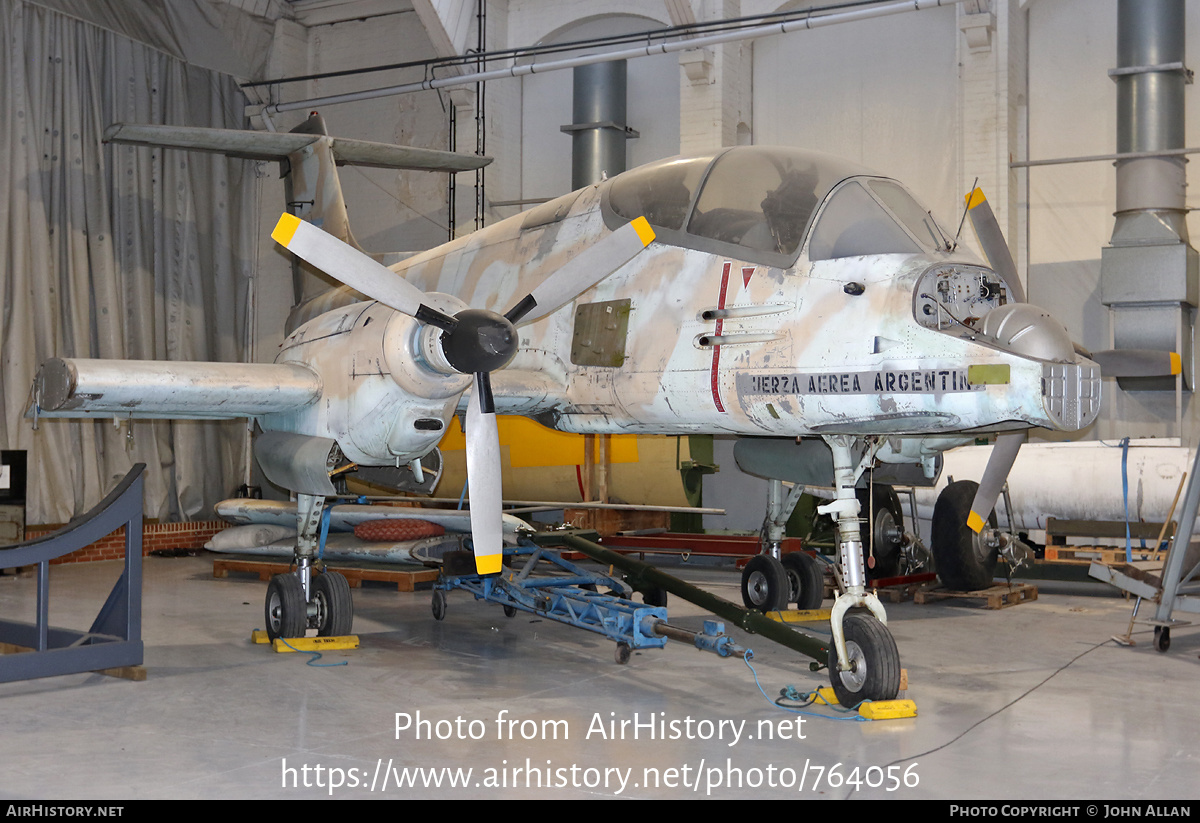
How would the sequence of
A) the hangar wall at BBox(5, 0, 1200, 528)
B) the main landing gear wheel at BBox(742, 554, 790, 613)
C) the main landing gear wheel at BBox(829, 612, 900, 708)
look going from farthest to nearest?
1. the hangar wall at BBox(5, 0, 1200, 528)
2. the main landing gear wheel at BBox(742, 554, 790, 613)
3. the main landing gear wheel at BBox(829, 612, 900, 708)

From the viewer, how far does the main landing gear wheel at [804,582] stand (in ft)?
33.5

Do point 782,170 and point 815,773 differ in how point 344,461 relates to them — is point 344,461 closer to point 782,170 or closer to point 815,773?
point 782,170

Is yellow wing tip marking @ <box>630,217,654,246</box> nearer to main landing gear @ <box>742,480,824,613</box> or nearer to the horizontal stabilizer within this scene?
main landing gear @ <box>742,480,824,613</box>

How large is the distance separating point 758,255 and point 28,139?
43.7 ft

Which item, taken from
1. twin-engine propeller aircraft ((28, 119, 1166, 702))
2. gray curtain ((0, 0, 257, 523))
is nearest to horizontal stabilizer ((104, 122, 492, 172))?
twin-engine propeller aircraft ((28, 119, 1166, 702))

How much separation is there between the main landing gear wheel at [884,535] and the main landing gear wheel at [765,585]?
1989 millimetres

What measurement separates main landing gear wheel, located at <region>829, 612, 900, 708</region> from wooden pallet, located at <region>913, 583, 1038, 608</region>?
513cm

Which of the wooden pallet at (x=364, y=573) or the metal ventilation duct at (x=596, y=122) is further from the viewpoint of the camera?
the metal ventilation duct at (x=596, y=122)

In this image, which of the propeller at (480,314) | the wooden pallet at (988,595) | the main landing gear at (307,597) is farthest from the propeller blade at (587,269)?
the wooden pallet at (988,595)

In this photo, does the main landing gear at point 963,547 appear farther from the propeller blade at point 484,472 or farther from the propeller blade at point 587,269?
the propeller blade at point 484,472

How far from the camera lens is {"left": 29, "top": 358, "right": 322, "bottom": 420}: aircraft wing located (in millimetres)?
7688

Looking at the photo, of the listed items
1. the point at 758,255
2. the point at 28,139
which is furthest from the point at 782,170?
the point at 28,139

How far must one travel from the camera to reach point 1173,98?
14.0 m

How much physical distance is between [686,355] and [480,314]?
4.94 ft
